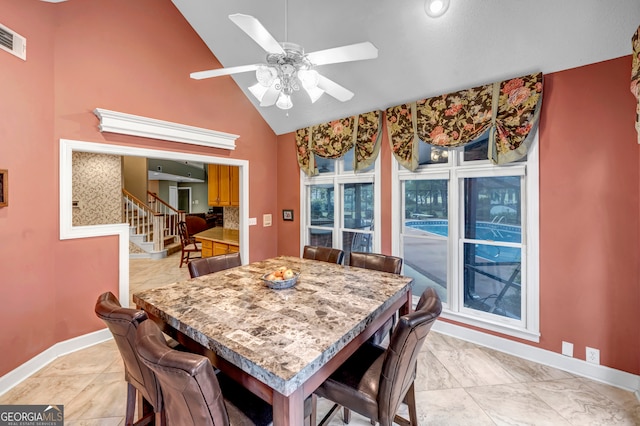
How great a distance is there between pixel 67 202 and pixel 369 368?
309 cm

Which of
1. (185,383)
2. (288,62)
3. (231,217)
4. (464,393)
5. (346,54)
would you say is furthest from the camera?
(231,217)

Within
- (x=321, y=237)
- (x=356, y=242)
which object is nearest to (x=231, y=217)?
(x=321, y=237)

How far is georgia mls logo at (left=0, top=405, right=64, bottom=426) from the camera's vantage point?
1795 millimetres

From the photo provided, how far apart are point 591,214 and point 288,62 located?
8.78 ft

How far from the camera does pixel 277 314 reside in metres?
1.41

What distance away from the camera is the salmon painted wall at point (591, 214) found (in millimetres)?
2037

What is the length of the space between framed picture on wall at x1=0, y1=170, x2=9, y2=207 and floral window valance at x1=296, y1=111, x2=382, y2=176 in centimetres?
305

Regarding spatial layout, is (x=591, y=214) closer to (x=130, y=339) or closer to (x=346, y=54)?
(x=346, y=54)

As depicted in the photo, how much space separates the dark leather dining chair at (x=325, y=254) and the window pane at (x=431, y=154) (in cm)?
144

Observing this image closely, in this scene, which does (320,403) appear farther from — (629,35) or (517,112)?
(629,35)

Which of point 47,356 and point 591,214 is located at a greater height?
point 591,214

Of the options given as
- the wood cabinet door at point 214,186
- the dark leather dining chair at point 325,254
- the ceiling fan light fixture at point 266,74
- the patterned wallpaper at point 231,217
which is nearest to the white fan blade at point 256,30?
the ceiling fan light fixture at point 266,74

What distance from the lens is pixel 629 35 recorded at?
1947mm

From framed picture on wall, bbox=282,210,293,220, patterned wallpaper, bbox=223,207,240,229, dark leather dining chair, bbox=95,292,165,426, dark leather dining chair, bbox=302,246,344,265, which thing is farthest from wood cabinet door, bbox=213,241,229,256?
dark leather dining chair, bbox=95,292,165,426
